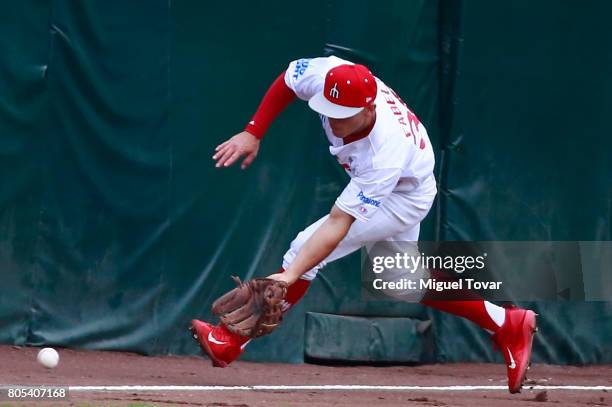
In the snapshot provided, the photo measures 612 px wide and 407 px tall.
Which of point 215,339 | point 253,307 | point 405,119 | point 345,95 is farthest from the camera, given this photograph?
point 215,339

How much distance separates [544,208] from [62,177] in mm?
3386

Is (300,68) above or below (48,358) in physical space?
above

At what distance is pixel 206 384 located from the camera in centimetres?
779

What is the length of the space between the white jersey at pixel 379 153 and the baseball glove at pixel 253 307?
21.2 inches

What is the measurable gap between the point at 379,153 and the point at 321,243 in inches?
20.9

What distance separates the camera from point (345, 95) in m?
6.16

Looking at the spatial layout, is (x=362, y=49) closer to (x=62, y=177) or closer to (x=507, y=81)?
(x=507, y=81)

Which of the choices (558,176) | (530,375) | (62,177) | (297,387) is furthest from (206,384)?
(558,176)

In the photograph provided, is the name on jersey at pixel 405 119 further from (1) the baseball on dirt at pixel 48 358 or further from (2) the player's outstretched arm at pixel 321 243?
(1) the baseball on dirt at pixel 48 358

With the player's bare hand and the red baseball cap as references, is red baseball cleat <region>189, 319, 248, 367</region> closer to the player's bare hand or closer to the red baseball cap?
the player's bare hand

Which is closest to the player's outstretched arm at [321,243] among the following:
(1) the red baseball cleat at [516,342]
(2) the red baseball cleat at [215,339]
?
(2) the red baseball cleat at [215,339]

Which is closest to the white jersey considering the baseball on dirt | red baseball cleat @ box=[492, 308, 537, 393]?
red baseball cleat @ box=[492, 308, 537, 393]

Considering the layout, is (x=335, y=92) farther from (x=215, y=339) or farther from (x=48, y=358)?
(x=48, y=358)

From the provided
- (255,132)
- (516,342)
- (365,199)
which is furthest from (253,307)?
(516,342)
